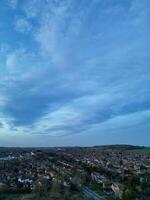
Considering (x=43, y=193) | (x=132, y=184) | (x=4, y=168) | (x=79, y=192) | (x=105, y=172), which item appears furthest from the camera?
(x=4, y=168)

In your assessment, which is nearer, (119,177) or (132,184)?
(132,184)

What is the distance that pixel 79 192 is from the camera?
6662 cm

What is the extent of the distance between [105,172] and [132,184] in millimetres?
26173

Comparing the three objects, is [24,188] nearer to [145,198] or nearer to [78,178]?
[78,178]

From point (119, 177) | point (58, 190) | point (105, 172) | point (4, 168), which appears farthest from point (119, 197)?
point (4, 168)

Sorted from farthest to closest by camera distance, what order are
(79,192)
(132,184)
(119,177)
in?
(119,177) → (132,184) → (79,192)

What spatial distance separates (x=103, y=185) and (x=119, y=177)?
1165 cm

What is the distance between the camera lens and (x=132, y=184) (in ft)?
246

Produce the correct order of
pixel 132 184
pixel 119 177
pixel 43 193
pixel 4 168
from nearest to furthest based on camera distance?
pixel 43 193, pixel 132 184, pixel 119 177, pixel 4 168

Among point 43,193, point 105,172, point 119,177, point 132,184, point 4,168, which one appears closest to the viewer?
point 43,193

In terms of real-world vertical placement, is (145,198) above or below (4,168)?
below

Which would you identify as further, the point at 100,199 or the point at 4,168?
the point at 4,168

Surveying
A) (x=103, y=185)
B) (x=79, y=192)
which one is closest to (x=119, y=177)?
(x=103, y=185)

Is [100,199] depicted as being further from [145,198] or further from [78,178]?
[78,178]
